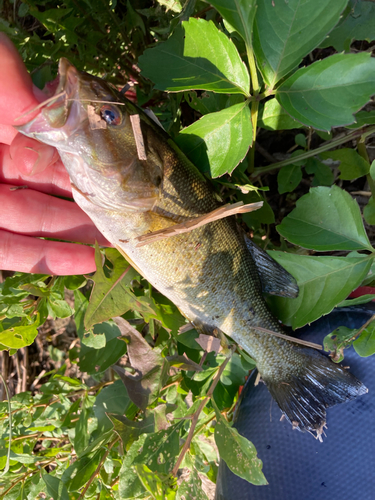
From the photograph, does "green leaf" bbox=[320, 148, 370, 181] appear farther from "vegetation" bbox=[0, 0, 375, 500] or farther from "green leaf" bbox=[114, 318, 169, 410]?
"green leaf" bbox=[114, 318, 169, 410]

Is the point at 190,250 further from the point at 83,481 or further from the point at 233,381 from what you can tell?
the point at 83,481

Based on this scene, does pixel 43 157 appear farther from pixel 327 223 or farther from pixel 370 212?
pixel 370 212

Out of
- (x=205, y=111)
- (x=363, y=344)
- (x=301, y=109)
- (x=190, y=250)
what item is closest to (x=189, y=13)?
(x=205, y=111)

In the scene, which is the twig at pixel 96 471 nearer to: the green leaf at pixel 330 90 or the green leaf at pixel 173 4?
the green leaf at pixel 330 90

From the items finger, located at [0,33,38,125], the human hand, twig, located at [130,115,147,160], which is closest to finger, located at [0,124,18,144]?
the human hand

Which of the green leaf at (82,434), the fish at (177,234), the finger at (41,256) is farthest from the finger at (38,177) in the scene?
the green leaf at (82,434)
